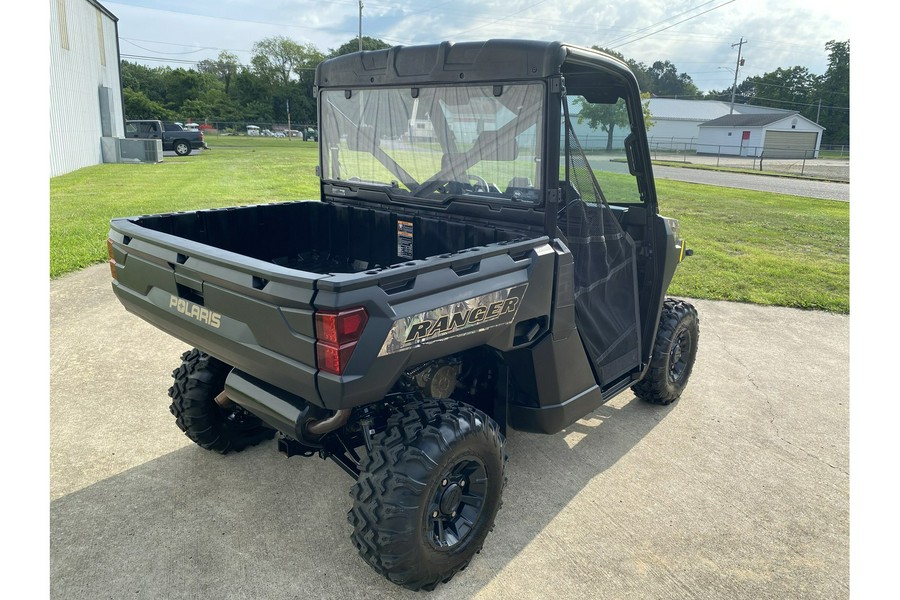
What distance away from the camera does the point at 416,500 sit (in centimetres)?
248

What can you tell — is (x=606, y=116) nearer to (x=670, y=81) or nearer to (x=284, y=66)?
(x=284, y=66)

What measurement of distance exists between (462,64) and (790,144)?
197 ft

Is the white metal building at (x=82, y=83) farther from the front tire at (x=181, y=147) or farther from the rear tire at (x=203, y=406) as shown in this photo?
the rear tire at (x=203, y=406)

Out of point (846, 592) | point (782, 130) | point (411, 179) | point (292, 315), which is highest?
point (782, 130)

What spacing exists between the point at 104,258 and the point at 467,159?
6764 millimetres

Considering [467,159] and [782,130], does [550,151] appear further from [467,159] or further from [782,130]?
[782,130]

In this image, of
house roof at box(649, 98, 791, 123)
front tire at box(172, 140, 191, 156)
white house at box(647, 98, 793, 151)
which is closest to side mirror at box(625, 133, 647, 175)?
front tire at box(172, 140, 191, 156)

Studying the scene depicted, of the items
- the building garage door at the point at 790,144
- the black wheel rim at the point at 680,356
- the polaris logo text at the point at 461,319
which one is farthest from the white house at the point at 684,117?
the polaris logo text at the point at 461,319

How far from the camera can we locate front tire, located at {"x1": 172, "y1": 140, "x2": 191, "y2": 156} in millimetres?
31188

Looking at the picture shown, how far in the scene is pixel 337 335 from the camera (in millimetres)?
2158

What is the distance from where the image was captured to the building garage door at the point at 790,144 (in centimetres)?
5050

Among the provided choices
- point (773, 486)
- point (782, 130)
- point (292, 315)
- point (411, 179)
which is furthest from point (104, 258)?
point (782, 130)

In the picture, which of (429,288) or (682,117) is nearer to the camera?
(429,288)

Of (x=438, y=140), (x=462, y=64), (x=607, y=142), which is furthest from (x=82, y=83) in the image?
(x=607, y=142)
